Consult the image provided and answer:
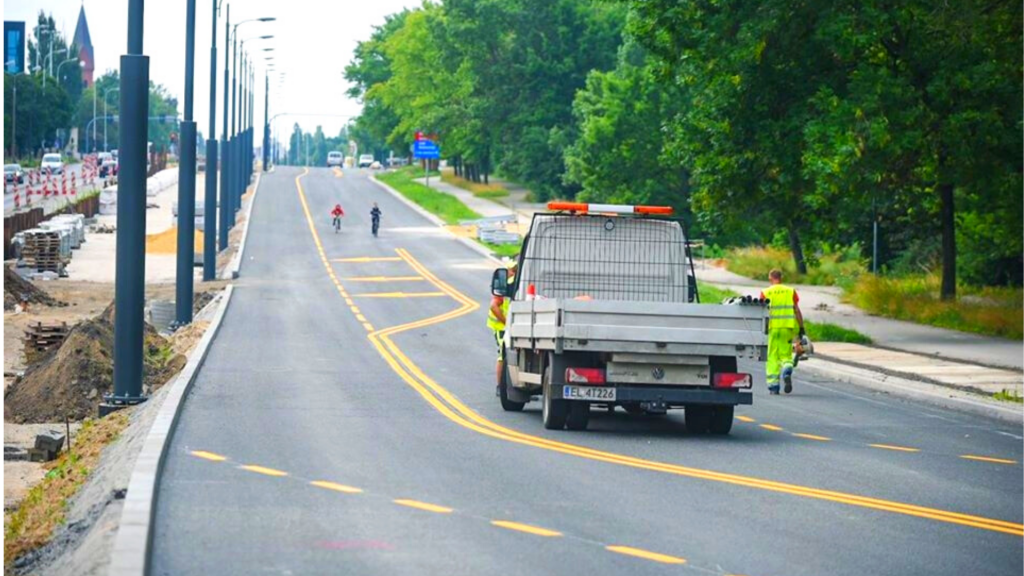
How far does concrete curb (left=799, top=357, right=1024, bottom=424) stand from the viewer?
21734 millimetres

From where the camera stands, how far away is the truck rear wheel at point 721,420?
18.3 m

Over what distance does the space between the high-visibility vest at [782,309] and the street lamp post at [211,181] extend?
90.3 feet

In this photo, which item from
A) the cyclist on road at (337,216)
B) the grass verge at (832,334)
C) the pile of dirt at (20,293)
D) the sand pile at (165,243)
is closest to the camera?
the grass verge at (832,334)

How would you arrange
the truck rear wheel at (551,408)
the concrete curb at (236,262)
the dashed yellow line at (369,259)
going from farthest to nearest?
1. the dashed yellow line at (369,259)
2. the concrete curb at (236,262)
3. the truck rear wheel at (551,408)

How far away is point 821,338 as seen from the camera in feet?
111

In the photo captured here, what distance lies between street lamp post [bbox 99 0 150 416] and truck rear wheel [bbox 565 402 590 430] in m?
5.80

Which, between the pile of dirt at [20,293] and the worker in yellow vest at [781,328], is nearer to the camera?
the worker in yellow vest at [781,328]

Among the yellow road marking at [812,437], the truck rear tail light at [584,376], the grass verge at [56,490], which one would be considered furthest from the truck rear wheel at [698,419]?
the grass verge at [56,490]

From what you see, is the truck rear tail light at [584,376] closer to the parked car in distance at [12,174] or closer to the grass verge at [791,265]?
the grass verge at [791,265]

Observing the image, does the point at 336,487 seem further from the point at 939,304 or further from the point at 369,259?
the point at 369,259

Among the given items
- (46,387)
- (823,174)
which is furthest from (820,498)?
(823,174)

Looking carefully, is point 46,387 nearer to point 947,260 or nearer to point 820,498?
point 820,498

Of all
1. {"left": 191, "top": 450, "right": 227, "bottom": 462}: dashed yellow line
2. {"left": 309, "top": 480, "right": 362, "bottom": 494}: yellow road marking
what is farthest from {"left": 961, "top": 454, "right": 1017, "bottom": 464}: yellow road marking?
{"left": 191, "top": 450, "right": 227, "bottom": 462}: dashed yellow line

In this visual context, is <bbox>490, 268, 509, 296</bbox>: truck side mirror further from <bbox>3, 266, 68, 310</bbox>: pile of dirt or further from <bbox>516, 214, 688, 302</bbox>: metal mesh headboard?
<bbox>3, 266, 68, 310</bbox>: pile of dirt
